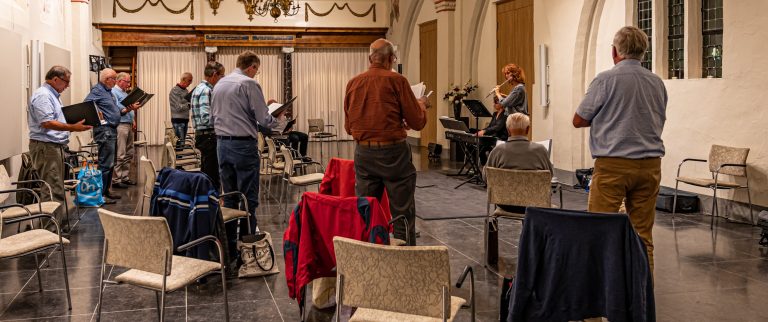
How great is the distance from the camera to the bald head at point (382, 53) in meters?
4.84

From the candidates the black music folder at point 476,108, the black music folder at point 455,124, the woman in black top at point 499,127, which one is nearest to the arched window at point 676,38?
the woman in black top at point 499,127

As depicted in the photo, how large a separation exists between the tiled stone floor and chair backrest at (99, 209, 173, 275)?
3.28 feet

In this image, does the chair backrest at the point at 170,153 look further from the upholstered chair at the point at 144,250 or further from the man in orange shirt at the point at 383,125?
the upholstered chair at the point at 144,250

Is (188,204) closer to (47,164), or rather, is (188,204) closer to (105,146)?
(47,164)

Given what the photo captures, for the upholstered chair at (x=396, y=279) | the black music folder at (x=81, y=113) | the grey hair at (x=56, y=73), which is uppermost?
the grey hair at (x=56, y=73)

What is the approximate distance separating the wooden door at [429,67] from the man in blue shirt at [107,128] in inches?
335

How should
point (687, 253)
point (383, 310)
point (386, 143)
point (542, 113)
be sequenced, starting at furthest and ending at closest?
point (542, 113) < point (687, 253) < point (386, 143) < point (383, 310)

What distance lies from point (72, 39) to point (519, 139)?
33.4 feet

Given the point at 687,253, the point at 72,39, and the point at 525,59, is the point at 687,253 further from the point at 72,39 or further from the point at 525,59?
the point at 72,39

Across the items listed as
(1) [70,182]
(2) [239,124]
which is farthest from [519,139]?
(1) [70,182]

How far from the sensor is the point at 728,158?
25.2 ft

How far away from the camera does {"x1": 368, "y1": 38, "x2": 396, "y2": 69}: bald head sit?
484 centimetres

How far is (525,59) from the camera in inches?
488

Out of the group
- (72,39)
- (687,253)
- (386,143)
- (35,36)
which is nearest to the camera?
(386,143)
